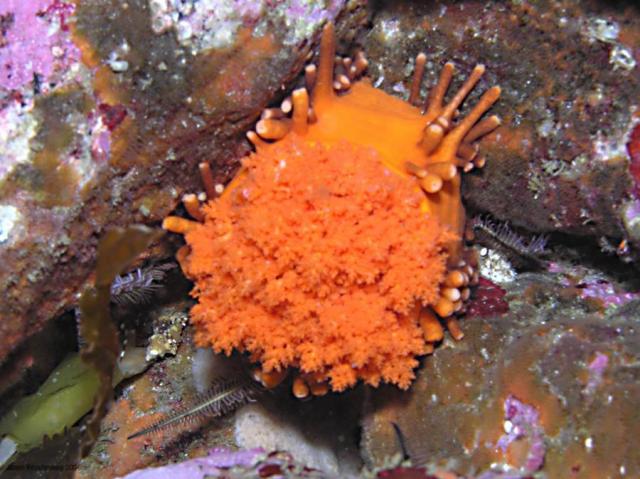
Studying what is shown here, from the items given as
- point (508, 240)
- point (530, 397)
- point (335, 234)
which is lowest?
point (530, 397)

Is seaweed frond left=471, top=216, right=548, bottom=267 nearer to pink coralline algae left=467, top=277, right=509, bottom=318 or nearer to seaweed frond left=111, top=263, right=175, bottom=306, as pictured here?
pink coralline algae left=467, top=277, right=509, bottom=318

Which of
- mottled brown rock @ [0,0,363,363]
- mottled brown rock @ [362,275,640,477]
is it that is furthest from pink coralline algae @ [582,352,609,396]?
mottled brown rock @ [0,0,363,363]

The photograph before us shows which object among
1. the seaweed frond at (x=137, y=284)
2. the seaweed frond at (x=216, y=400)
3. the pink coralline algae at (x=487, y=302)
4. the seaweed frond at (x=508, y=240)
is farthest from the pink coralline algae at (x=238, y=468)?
the seaweed frond at (x=508, y=240)

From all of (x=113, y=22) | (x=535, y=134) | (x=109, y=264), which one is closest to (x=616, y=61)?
(x=535, y=134)

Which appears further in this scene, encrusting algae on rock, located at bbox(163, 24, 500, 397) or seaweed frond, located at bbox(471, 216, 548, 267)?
seaweed frond, located at bbox(471, 216, 548, 267)

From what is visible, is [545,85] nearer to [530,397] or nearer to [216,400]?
[530,397]

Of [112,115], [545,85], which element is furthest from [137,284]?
[545,85]
